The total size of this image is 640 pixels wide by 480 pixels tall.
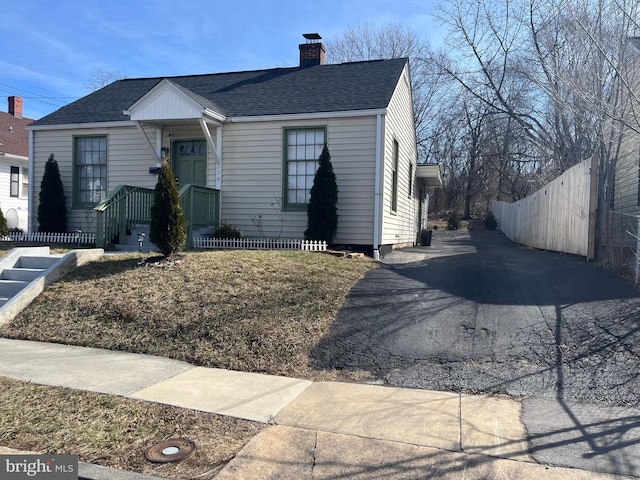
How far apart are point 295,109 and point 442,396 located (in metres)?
9.23

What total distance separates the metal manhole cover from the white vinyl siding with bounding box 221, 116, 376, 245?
8612 millimetres

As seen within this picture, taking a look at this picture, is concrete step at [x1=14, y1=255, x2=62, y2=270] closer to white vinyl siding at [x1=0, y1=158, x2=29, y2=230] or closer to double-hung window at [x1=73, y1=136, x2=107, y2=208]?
double-hung window at [x1=73, y1=136, x2=107, y2=208]

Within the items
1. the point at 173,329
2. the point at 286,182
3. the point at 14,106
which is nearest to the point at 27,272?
the point at 173,329

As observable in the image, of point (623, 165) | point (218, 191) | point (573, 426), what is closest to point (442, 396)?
point (573, 426)

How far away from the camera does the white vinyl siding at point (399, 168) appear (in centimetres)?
1238

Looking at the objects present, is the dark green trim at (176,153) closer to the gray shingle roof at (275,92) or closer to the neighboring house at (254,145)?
the neighboring house at (254,145)

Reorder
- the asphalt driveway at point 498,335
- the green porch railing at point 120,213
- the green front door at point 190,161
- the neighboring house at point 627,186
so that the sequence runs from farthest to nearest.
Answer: the green front door at point 190,161 → the green porch railing at point 120,213 → the neighboring house at point 627,186 → the asphalt driveway at point 498,335

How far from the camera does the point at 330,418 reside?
13.5 feet

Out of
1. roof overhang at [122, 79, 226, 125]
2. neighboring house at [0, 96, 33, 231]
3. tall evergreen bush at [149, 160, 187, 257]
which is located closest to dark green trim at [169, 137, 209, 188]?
roof overhang at [122, 79, 226, 125]

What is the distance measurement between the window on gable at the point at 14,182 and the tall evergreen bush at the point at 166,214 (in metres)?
19.7

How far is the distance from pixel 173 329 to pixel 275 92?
8813 mm

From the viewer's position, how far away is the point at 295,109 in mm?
12305

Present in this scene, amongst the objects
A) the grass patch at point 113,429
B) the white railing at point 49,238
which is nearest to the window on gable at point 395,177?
the white railing at point 49,238

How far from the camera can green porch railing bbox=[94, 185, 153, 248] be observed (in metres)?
10.6
